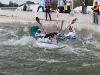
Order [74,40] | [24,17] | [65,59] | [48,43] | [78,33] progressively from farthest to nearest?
[24,17] < [78,33] < [74,40] < [48,43] < [65,59]

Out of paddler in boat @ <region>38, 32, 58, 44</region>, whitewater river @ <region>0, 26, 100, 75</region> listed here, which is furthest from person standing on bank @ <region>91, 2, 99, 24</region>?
paddler in boat @ <region>38, 32, 58, 44</region>

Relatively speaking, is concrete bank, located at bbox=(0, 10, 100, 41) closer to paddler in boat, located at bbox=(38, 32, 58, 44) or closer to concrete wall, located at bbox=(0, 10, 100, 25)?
concrete wall, located at bbox=(0, 10, 100, 25)

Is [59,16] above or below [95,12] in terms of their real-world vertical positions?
below

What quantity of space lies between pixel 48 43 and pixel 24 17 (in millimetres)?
9105

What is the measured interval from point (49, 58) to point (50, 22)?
25.2 feet

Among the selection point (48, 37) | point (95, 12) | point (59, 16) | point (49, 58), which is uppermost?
point (95, 12)

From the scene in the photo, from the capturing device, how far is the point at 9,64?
14.2m

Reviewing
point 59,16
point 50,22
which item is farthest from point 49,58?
point 59,16

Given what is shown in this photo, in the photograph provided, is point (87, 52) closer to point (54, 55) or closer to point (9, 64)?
point (54, 55)

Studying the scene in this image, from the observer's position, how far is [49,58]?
15.4 meters

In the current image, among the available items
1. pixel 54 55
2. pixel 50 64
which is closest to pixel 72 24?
pixel 54 55

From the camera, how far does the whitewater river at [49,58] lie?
13305 mm

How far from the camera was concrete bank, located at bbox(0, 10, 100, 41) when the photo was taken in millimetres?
20172

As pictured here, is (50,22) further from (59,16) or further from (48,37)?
(48,37)
